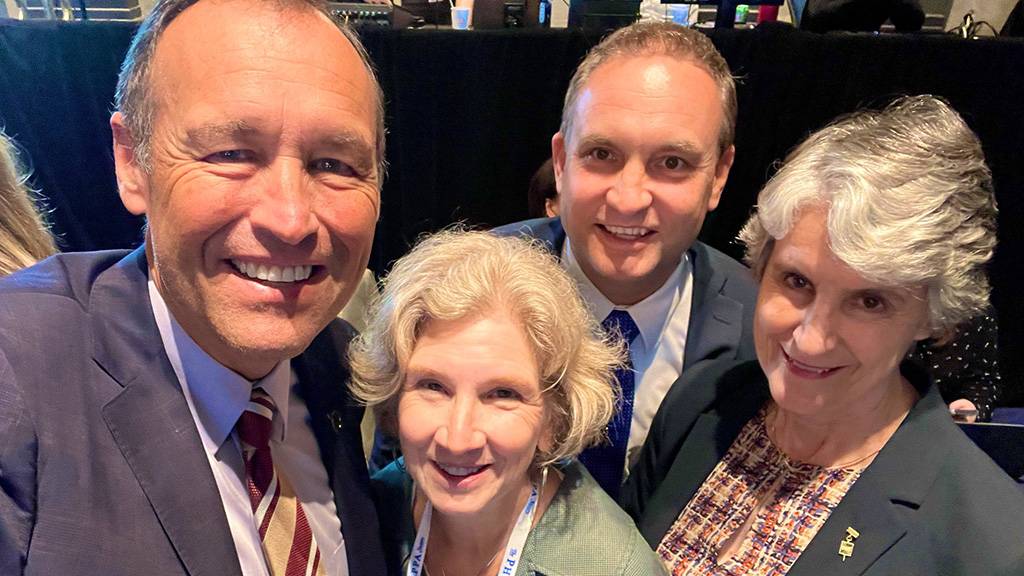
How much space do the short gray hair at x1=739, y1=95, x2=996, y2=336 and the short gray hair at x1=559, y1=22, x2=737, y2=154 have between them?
0.56 m

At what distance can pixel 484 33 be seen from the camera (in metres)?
3.00

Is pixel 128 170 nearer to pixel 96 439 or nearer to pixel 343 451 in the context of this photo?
pixel 96 439

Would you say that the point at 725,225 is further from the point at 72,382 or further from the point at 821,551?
the point at 72,382

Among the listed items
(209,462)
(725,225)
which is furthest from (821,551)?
(725,225)

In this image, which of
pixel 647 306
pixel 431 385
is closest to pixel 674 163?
pixel 647 306

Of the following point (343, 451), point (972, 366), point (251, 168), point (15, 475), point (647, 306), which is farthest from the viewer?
point (972, 366)

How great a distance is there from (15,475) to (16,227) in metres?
1.02

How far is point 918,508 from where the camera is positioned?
4.44 ft

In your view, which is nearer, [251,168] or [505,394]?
[251,168]

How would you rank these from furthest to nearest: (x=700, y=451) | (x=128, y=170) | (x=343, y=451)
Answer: (x=700, y=451), (x=343, y=451), (x=128, y=170)

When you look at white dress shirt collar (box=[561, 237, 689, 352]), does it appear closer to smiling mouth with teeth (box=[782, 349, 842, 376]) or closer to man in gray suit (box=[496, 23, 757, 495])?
man in gray suit (box=[496, 23, 757, 495])

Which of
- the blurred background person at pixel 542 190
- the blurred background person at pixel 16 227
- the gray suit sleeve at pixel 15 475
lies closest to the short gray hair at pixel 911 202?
the gray suit sleeve at pixel 15 475

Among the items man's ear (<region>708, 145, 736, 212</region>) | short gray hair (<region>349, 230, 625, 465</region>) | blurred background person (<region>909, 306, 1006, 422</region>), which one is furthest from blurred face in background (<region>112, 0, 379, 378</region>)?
blurred background person (<region>909, 306, 1006, 422</region>)

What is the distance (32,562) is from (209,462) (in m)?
0.29
